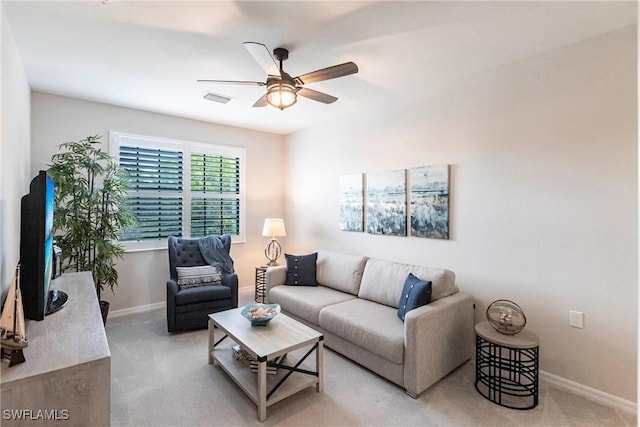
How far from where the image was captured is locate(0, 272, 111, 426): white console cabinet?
110 cm

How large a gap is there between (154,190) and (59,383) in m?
3.33

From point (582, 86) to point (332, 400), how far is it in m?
3.04

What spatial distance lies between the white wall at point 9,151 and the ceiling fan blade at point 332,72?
1.88 metres

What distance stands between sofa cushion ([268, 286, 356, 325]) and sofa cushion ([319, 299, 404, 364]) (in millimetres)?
135

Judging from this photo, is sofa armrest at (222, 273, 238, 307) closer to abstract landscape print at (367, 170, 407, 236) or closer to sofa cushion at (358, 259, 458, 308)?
sofa cushion at (358, 259, 458, 308)

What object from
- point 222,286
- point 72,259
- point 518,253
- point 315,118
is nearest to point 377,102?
point 315,118

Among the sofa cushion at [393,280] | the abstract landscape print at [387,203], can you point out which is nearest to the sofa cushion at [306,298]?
the sofa cushion at [393,280]

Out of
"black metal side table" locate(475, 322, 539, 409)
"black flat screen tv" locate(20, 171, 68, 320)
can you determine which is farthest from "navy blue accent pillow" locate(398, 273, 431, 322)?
"black flat screen tv" locate(20, 171, 68, 320)

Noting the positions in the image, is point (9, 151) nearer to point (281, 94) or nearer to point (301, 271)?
point (281, 94)

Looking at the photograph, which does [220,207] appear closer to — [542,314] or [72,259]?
[72,259]

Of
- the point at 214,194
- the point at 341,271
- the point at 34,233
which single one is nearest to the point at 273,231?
the point at 214,194

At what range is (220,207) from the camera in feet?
15.5

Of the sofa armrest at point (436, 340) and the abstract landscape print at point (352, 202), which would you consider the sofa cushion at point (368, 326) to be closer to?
the sofa armrest at point (436, 340)

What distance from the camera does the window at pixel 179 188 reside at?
3959mm
